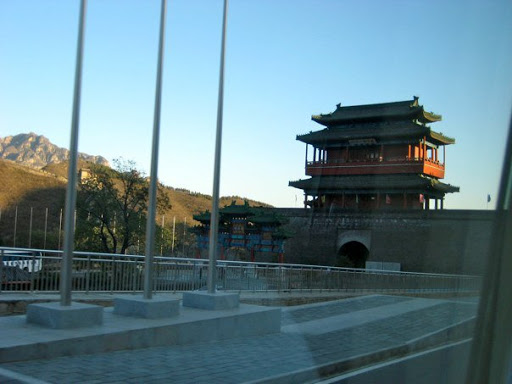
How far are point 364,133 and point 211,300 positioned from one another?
84.1 feet

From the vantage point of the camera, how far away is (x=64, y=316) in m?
7.11

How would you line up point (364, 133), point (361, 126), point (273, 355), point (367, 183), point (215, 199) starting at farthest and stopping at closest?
point (367, 183), point (361, 126), point (364, 133), point (215, 199), point (273, 355)

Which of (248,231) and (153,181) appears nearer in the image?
(153,181)

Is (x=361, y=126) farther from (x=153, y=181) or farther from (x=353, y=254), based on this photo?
(x=153, y=181)

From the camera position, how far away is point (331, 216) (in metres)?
44.8

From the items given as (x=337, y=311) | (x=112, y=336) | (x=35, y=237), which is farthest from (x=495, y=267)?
(x=35, y=237)

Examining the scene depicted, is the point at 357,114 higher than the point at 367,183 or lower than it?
higher

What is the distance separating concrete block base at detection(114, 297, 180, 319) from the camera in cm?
832

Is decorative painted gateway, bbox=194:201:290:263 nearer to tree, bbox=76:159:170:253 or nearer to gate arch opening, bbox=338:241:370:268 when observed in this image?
gate arch opening, bbox=338:241:370:268

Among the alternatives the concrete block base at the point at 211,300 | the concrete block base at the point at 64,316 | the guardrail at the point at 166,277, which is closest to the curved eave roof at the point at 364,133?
the guardrail at the point at 166,277

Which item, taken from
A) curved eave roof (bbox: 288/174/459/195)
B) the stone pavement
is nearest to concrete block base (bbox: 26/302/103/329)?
the stone pavement

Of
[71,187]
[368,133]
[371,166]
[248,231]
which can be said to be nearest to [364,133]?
[368,133]

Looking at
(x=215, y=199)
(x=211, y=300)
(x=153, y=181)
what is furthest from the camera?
(x=215, y=199)

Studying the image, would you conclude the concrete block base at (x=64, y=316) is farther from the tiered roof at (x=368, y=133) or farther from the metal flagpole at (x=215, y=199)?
the tiered roof at (x=368, y=133)
